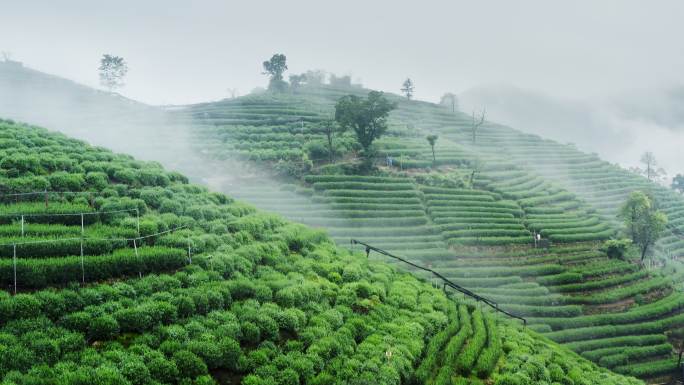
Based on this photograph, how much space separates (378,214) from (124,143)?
29.2 meters

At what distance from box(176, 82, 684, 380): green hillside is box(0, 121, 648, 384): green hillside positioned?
35.7 feet

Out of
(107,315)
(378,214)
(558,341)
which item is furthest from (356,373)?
(378,214)

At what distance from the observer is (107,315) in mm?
13281

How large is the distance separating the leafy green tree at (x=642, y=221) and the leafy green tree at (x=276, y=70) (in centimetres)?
6510

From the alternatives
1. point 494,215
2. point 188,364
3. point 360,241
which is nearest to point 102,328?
point 188,364

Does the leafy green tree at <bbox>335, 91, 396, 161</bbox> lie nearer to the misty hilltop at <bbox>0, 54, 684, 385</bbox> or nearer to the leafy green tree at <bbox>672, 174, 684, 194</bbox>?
the misty hilltop at <bbox>0, 54, 684, 385</bbox>

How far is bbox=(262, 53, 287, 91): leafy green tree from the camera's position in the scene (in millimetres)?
93875

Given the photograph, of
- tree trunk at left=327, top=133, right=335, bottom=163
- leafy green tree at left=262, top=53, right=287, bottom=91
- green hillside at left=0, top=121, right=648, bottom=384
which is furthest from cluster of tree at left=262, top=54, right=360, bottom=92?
green hillside at left=0, top=121, right=648, bottom=384

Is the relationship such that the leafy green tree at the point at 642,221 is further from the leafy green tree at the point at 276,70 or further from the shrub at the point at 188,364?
the leafy green tree at the point at 276,70

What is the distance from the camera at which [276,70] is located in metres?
94.8

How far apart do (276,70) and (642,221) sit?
6792cm

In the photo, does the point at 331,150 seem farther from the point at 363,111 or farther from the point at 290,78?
the point at 290,78

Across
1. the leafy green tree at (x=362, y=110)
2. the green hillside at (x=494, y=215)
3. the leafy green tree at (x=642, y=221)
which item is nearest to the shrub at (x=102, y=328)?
the green hillside at (x=494, y=215)

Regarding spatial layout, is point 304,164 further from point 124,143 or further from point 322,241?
point 322,241
